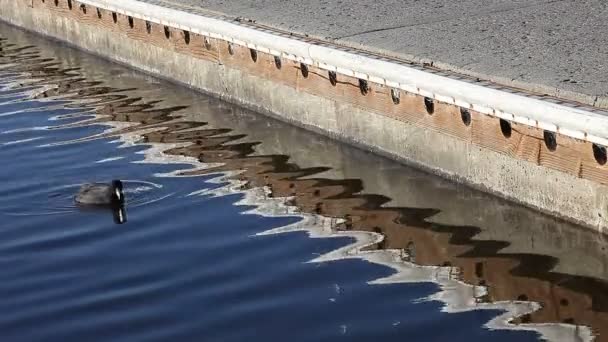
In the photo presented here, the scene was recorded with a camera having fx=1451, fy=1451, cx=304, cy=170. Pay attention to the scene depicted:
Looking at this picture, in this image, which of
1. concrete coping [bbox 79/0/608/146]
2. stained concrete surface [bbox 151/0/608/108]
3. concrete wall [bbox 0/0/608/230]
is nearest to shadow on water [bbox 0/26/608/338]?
concrete wall [bbox 0/0/608/230]

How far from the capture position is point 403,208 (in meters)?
12.4

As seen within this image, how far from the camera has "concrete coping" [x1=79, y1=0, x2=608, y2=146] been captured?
424 inches

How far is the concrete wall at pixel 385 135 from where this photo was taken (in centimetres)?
1126

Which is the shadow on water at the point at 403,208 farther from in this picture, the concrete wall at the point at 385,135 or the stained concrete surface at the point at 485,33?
the stained concrete surface at the point at 485,33

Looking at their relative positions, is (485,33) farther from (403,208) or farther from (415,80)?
(403,208)

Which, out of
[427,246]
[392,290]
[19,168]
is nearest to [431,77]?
[427,246]

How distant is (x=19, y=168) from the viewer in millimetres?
14852

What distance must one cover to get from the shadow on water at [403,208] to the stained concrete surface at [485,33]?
106 centimetres

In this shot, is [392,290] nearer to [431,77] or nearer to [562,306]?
[562,306]

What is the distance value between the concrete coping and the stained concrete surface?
26cm

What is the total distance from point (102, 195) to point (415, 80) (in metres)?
2.96

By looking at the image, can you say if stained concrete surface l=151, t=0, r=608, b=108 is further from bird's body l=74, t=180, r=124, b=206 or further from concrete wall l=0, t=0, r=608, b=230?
bird's body l=74, t=180, r=124, b=206

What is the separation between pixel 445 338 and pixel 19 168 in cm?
696

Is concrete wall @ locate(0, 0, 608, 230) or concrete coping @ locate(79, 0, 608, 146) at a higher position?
concrete coping @ locate(79, 0, 608, 146)
